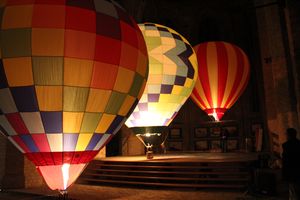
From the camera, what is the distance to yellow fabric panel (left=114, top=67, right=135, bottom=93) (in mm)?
4738

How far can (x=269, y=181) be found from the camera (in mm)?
7043

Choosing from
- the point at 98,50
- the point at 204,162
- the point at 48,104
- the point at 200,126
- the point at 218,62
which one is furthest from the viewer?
the point at 200,126

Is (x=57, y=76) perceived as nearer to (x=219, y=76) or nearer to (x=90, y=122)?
(x=90, y=122)

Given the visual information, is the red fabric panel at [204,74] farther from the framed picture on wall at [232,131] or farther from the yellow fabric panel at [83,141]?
the framed picture on wall at [232,131]

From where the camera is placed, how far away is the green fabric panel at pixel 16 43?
416 cm

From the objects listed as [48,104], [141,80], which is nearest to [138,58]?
[141,80]

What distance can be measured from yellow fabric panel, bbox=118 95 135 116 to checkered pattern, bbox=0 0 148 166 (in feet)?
0.95

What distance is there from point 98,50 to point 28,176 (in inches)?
281

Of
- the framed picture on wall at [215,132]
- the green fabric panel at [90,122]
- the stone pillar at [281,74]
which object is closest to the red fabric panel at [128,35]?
the green fabric panel at [90,122]

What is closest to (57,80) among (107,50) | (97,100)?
(97,100)

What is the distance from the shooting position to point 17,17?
4.32 meters

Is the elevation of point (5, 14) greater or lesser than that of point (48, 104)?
greater

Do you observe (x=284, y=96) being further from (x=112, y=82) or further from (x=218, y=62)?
(x=112, y=82)

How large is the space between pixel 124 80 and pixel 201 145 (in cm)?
1656
